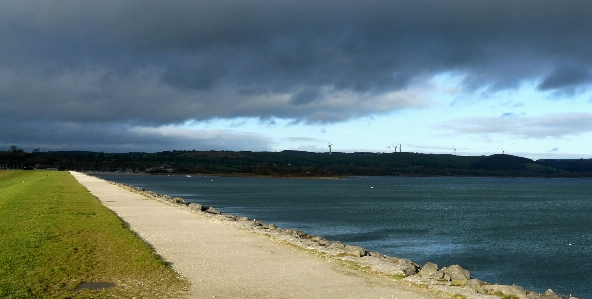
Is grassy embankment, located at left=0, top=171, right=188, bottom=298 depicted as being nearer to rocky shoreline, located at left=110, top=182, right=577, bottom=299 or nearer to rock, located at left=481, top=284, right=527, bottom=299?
rocky shoreline, located at left=110, top=182, right=577, bottom=299

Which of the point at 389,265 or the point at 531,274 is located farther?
the point at 531,274

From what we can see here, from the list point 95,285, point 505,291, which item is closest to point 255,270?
point 95,285

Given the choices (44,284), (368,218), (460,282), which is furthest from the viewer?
(368,218)

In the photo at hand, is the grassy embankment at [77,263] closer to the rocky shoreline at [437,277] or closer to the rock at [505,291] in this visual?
the rocky shoreline at [437,277]

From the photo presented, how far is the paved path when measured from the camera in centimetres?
921

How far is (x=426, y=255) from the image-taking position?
20188mm

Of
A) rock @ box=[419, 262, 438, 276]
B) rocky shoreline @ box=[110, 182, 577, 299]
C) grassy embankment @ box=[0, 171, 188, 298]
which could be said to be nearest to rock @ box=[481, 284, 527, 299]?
rocky shoreline @ box=[110, 182, 577, 299]

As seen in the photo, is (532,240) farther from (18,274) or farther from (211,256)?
(18,274)

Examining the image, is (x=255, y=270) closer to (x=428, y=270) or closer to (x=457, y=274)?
(x=428, y=270)

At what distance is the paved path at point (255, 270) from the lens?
9.21 meters

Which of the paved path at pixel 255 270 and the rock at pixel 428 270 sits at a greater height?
the rock at pixel 428 270

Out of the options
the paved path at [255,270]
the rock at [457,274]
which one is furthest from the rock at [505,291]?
the paved path at [255,270]

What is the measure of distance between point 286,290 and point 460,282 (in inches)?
139

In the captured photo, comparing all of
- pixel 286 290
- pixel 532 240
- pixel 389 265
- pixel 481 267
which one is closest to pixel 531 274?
pixel 481 267
